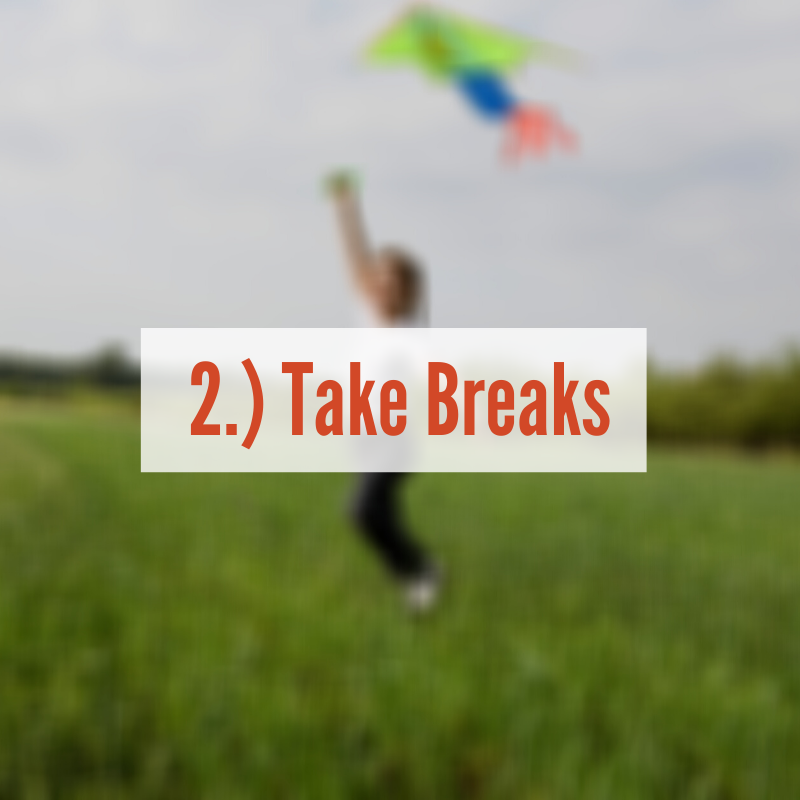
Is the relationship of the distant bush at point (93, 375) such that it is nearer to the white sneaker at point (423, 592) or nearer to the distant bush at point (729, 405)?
the white sneaker at point (423, 592)

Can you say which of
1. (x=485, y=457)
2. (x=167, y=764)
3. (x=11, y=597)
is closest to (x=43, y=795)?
(x=167, y=764)

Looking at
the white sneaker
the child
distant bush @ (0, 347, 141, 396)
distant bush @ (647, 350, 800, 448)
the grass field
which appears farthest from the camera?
distant bush @ (647, 350, 800, 448)

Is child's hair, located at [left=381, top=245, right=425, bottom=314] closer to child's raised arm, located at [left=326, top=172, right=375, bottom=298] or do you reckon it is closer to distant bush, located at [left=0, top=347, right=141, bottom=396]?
child's raised arm, located at [left=326, top=172, right=375, bottom=298]

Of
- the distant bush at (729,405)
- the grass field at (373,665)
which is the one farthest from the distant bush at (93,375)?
the distant bush at (729,405)

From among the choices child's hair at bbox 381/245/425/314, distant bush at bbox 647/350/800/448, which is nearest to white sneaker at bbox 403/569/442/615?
child's hair at bbox 381/245/425/314

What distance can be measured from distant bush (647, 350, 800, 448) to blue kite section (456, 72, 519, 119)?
24788 mm

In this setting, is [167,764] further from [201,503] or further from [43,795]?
[201,503]

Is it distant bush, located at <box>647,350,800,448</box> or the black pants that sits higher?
distant bush, located at <box>647,350,800,448</box>

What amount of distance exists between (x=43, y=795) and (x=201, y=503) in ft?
14.5

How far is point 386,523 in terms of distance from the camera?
3355 millimetres

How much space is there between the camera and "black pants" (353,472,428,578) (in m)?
3.23

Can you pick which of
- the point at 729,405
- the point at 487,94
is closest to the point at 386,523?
the point at 487,94

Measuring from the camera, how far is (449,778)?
197 cm

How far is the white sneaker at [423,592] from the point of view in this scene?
132 inches
